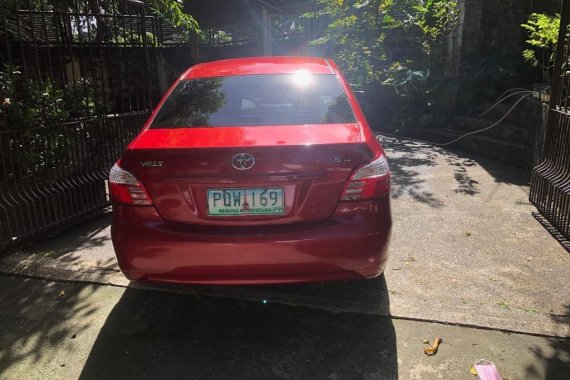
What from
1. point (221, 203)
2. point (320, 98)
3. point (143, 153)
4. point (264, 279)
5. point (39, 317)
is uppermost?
point (320, 98)

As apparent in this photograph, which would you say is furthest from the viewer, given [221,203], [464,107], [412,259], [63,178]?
[464,107]

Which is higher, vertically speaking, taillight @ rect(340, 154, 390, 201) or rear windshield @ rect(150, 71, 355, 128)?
rear windshield @ rect(150, 71, 355, 128)

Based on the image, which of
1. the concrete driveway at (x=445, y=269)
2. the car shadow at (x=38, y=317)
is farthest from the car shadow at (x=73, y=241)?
the car shadow at (x=38, y=317)

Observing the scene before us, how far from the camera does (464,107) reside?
360 inches

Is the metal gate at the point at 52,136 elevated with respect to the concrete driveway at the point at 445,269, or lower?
elevated

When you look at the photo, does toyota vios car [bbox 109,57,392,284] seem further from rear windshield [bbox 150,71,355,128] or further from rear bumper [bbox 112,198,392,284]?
rear windshield [bbox 150,71,355,128]

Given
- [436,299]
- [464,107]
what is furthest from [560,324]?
[464,107]

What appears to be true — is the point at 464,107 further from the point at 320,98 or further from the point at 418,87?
the point at 320,98

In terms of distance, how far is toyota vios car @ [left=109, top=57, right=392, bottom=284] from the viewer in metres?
2.58

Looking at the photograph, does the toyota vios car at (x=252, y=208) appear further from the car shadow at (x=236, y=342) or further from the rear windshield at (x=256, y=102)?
the car shadow at (x=236, y=342)

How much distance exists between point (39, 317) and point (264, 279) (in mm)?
1609

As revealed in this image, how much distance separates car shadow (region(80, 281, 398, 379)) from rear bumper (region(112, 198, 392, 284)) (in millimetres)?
398

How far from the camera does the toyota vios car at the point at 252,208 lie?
2576 millimetres

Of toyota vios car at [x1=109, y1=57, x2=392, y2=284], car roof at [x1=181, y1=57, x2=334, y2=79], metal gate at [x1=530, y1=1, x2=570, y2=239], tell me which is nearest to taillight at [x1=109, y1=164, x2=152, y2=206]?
toyota vios car at [x1=109, y1=57, x2=392, y2=284]
